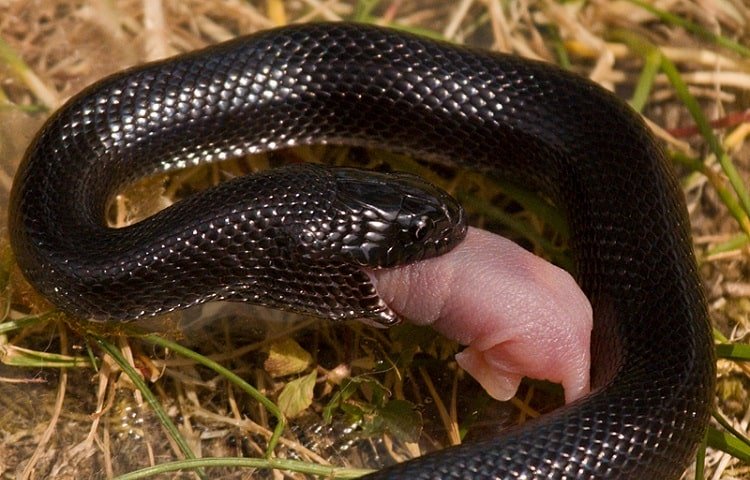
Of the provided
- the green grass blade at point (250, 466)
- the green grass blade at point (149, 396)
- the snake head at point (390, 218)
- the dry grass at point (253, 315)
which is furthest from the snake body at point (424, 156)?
the green grass blade at point (250, 466)

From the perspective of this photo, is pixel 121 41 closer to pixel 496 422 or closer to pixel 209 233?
pixel 209 233

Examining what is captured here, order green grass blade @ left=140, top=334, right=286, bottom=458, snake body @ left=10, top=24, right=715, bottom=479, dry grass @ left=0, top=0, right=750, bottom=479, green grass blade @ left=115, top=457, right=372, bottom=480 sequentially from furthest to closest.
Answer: dry grass @ left=0, top=0, right=750, bottom=479, green grass blade @ left=140, top=334, right=286, bottom=458, green grass blade @ left=115, top=457, right=372, bottom=480, snake body @ left=10, top=24, right=715, bottom=479

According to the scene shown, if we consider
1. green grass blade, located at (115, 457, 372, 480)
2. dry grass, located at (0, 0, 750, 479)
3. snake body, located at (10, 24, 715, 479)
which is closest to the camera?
snake body, located at (10, 24, 715, 479)

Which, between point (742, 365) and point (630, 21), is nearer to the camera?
point (742, 365)

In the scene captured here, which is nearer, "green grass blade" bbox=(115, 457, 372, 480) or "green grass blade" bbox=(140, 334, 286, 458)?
"green grass blade" bbox=(115, 457, 372, 480)

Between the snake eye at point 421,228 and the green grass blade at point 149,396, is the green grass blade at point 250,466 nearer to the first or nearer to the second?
the green grass blade at point 149,396

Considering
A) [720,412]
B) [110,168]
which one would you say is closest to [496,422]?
[720,412]

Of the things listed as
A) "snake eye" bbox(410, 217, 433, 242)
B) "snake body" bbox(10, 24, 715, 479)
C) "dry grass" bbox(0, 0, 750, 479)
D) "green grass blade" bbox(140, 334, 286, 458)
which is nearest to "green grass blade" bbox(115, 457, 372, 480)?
"green grass blade" bbox(140, 334, 286, 458)

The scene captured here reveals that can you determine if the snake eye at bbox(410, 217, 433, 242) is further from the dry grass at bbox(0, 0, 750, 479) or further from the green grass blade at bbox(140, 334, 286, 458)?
the green grass blade at bbox(140, 334, 286, 458)
